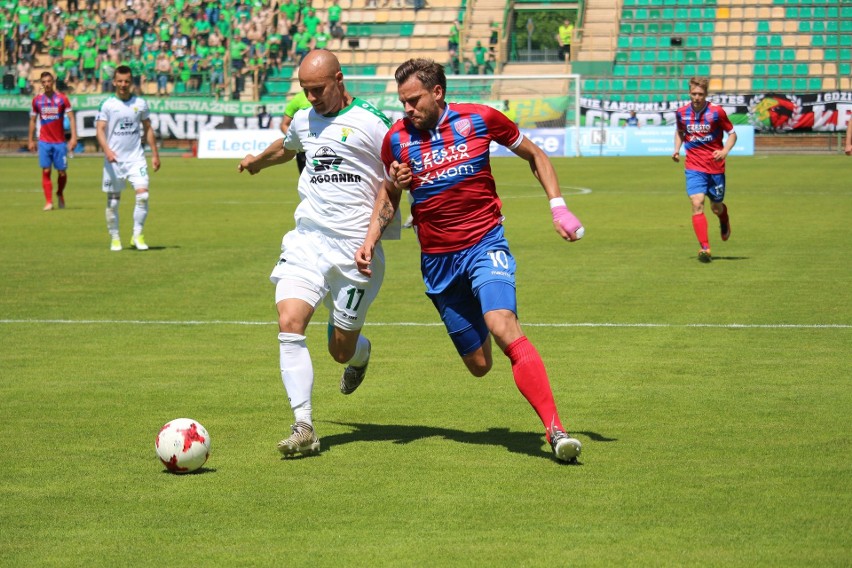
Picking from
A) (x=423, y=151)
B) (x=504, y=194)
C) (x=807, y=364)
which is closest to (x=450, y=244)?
(x=423, y=151)

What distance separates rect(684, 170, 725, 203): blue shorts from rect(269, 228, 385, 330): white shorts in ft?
32.5

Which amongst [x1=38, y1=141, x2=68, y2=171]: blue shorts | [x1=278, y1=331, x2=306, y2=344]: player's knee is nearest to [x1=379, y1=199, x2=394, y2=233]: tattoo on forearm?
[x1=278, y1=331, x2=306, y2=344]: player's knee

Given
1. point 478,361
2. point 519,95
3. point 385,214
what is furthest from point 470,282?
point 519,95

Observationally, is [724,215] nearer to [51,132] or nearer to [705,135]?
[705,135]

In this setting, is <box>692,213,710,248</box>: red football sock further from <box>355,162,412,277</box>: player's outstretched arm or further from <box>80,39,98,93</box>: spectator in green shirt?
<box>80,39,98,93</box>: spectator in green shirt

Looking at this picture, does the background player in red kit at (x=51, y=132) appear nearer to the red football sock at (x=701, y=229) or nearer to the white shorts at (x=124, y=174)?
the white shorts at (x=124, y=174)

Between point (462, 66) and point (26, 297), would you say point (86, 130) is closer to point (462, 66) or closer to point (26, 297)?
point (462, 66)

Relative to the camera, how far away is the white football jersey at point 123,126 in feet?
58.0

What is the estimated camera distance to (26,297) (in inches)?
536

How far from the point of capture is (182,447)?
6.47 m

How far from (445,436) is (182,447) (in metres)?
1.63

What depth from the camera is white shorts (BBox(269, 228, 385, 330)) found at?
7.34 m

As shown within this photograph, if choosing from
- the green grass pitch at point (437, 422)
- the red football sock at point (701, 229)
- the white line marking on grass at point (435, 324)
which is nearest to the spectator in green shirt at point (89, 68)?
the green grass pitch at point (437, 422)

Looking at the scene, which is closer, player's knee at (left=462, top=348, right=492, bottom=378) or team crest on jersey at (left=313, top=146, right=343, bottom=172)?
player's knee at (left=462, top=348, right=492, bottom=378)
